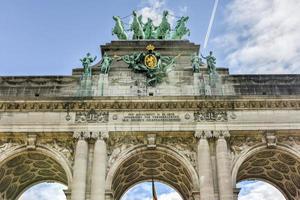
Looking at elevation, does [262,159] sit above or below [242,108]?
below

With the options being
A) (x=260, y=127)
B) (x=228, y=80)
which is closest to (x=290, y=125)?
(x=260, y=127)

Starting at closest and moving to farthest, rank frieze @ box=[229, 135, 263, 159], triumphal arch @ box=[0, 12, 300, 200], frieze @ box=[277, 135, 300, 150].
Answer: triumphal arch @ box=[0, 12, 300, 200]
frieze @ box=[229, 135, 263, 159]
frieze @ box=[277, 135, 300, 150]

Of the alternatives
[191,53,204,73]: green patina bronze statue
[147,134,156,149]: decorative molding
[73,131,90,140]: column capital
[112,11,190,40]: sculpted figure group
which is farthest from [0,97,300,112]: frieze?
[112,11,190,40]: sculpted figure group

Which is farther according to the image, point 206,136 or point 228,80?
point 228,80

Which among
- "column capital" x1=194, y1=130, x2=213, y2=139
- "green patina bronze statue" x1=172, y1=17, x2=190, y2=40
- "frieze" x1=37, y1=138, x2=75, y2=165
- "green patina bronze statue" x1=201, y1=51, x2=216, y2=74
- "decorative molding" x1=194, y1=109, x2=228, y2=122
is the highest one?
"green patina bronze statue" x1=172, y1=17, x2=190, y2=40

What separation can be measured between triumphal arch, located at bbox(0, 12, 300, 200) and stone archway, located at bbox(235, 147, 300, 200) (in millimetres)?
A: 76

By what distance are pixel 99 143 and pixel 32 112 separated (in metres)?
4.29

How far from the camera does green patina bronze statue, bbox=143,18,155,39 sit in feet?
97.9

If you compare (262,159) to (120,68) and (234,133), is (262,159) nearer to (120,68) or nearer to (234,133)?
(234,133)

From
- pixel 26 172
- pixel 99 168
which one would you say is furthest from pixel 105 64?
pixel 26 172

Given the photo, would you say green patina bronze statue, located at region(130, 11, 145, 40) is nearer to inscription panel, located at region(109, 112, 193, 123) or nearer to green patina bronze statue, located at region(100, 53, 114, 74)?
green patina bronze statue, located at region(100, 53, 114, 74)

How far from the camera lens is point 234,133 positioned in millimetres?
24609

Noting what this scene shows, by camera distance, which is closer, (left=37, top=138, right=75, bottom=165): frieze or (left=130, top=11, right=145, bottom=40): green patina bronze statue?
(left=37, top=138, right=75, bottom=165): frieze

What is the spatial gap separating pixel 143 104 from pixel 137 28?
6981 millimetres
